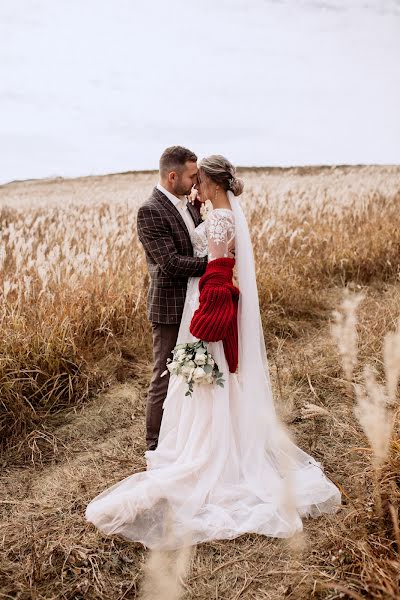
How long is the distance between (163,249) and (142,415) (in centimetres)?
165

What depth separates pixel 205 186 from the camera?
318 centimetres

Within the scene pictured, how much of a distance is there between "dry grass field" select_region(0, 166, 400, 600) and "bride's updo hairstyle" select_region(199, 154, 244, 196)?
3.12 ft

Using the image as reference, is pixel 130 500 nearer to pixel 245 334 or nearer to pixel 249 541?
pixel 249 541

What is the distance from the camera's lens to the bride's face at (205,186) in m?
3.16

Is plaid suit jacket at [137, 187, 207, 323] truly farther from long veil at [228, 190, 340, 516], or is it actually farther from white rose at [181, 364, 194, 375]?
white rose at [181, 364, 194, 375]

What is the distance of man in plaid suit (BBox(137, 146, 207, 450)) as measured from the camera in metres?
3.29

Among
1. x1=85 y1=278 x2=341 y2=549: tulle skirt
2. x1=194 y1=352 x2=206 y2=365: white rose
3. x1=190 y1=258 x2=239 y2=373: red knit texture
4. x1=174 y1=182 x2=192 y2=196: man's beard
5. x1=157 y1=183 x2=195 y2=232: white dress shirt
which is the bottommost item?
x1=85 y1=278 x2=341 y2=549: tulle skirt

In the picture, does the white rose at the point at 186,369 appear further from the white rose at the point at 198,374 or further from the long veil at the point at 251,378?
the long veil at the point at 251,378

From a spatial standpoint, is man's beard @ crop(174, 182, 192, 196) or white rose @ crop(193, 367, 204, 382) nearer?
white rose @ crop(193, 367, 204, 382)

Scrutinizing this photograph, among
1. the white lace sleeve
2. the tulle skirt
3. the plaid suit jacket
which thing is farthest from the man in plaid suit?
the white lace sleeve

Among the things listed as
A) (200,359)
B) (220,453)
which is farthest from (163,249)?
(220,453)

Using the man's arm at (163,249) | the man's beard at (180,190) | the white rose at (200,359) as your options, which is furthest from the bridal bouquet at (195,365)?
the man's beard at (180,190)

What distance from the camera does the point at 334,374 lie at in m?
4.77

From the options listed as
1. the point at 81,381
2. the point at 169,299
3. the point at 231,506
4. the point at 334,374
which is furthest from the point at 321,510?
the point at 81,381
